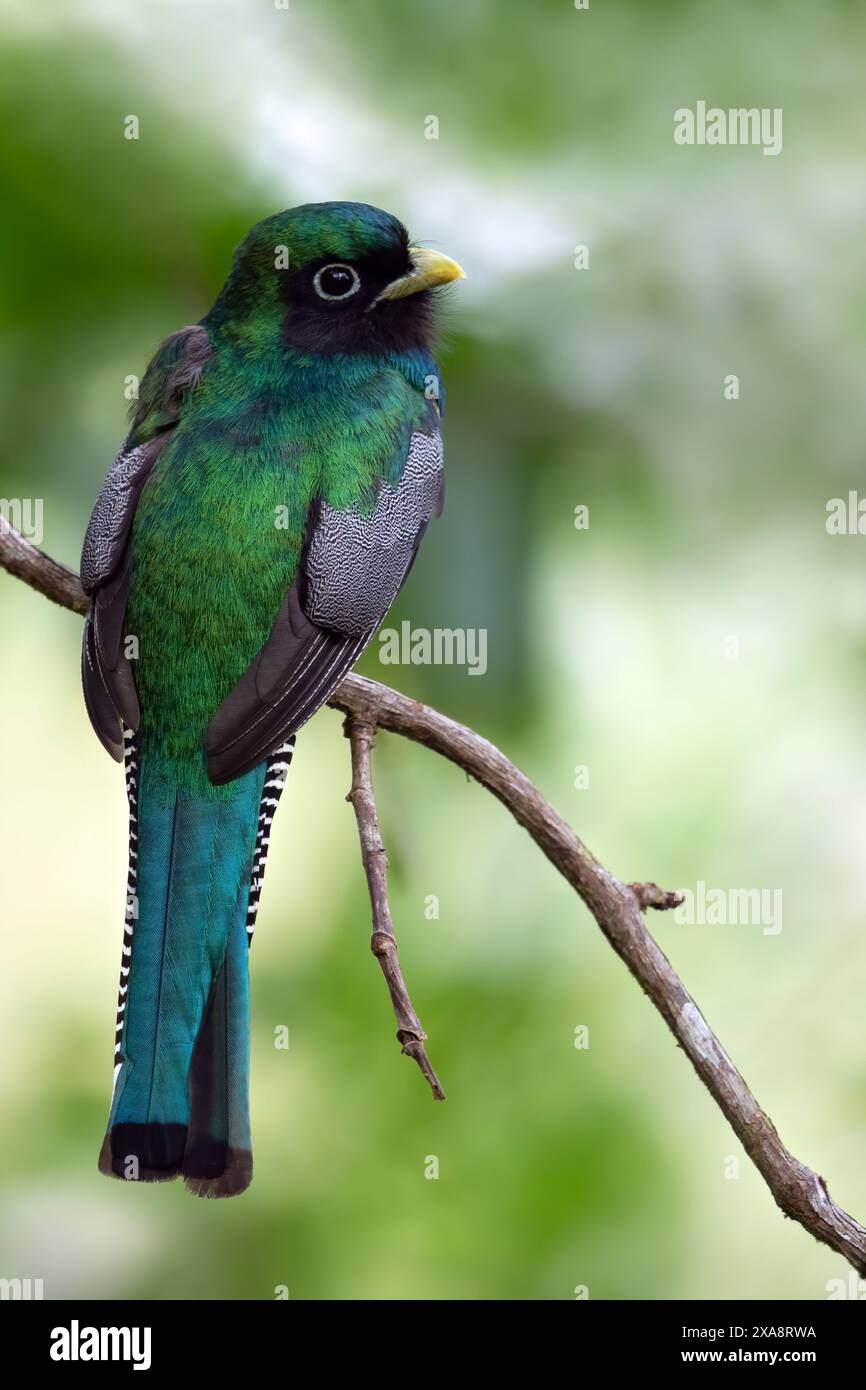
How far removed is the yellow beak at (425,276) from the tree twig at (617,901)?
0.92 metres

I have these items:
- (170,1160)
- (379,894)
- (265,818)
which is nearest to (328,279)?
(265,818)

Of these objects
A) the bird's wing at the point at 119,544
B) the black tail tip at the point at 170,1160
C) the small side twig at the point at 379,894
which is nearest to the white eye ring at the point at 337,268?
the bird's wing at the point at 119,544

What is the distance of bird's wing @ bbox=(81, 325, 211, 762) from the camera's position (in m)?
3.38

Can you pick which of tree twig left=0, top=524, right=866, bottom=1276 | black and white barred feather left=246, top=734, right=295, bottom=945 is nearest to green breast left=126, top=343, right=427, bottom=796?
black and white barred feather left=246, top=734, right=295, bottom=945

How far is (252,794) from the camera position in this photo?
332 cm

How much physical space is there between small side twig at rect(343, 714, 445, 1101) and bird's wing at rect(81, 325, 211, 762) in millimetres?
464

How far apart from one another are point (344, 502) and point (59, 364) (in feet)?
2.93

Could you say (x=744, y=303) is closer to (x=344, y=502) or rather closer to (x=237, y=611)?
(x=344, y=502)

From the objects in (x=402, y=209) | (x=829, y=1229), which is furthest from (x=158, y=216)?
(x=829, y=1229)

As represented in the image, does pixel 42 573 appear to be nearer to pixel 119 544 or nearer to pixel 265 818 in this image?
pixel 119 544

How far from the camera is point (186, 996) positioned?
126 inches

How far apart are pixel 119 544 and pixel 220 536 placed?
0.80 ft

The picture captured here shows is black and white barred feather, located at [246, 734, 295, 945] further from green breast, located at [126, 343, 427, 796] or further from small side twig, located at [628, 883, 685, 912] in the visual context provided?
small side twig, located at [628, 883, 685, 912]

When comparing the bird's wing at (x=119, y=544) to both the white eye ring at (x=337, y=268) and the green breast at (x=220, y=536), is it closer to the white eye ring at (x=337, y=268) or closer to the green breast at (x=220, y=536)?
the green breast at (x=220, y=536)
